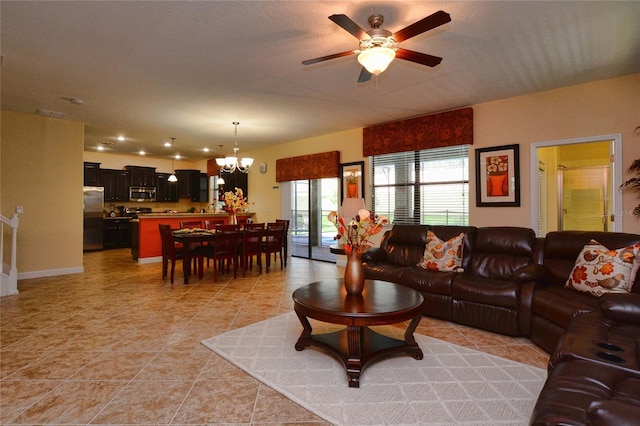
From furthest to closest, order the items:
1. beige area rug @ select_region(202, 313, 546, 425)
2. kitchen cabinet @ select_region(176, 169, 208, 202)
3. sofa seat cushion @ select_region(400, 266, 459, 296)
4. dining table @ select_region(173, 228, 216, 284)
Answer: kitchen cabinet @ select_region(176, 169, 208, 202) < dining table @ select_region(173, 228, 216, 284) < sofa seat cushion @ select_region(400, 266, 459, 296) < beige area rug @ select_region(202, 313, 546, 425)

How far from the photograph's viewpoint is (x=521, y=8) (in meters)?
2.49

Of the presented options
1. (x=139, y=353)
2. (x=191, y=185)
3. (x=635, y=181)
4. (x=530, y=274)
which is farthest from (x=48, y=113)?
(x=635, y=181)

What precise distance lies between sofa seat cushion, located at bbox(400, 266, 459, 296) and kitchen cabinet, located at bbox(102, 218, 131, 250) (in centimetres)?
865

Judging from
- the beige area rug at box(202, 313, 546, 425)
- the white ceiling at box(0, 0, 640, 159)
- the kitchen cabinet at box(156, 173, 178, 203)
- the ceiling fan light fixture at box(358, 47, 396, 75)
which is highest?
the white ceiling at box(0, 0, 640, 159)

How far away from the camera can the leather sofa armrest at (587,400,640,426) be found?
3.15 ft

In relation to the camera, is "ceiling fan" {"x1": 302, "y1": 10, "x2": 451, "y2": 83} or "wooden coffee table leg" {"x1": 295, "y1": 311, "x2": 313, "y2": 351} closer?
"ceiling fan" {"x1": 302, "y1": 10, "x2": 451, "y2": 83}

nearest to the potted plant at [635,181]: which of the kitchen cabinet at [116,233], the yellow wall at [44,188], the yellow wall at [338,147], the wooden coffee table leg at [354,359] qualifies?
the yellow wall at [338,147]

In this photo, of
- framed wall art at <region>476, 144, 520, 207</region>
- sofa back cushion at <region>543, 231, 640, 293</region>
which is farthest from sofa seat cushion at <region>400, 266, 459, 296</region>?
framed wall art at <region>476, 144, 520, 207</region>

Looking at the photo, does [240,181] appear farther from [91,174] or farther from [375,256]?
[375,256]

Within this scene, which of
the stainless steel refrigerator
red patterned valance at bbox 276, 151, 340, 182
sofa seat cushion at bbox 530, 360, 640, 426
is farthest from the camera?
the stainless steel refrigerator

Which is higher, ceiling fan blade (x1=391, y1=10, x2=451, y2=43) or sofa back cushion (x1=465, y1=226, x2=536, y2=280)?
ceiling fan blade (x1=391, y1=10, x2=451, y2=43)

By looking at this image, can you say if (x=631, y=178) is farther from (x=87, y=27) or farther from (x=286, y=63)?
(x=87, y=27)

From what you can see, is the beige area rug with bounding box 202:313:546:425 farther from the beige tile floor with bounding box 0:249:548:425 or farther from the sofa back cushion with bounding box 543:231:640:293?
the sofa back cushion with bounding box 543:231:640:293

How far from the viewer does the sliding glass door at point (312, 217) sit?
759cm
